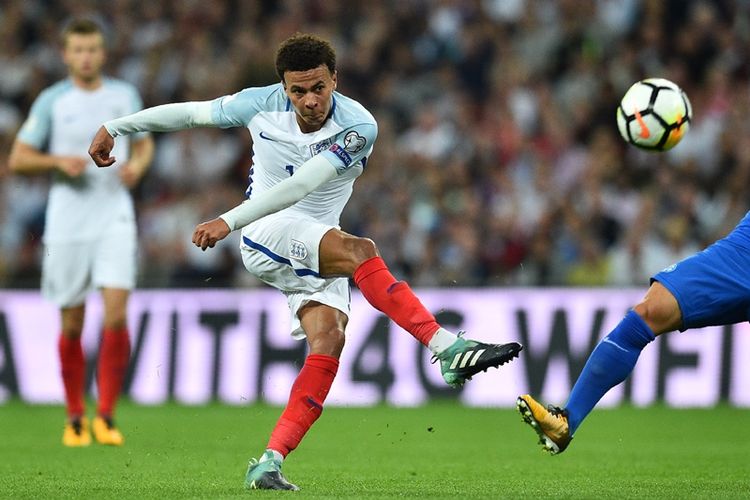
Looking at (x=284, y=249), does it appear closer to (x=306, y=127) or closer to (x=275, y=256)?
(x=275, y=256)

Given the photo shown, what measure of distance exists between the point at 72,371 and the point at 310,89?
12.2 feet

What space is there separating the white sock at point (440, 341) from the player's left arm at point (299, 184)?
2.75ft

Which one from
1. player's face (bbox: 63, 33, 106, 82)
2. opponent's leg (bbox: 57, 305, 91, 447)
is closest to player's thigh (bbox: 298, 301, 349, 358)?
opponent's leg (bbox: 57, 305, 91, 447)

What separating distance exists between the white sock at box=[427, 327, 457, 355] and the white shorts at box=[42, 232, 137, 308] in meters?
3.53

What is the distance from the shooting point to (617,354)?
605 cm

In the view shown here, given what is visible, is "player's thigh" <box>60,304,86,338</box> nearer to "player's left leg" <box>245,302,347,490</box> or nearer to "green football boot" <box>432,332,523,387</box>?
"player's left leg" <box>245,302,347,490</box>

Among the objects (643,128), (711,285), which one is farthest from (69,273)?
(711,285)

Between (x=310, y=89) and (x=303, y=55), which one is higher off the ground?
(x=303, y=55)

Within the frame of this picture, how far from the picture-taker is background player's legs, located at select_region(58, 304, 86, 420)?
29.3ft

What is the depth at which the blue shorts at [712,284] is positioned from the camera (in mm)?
5965

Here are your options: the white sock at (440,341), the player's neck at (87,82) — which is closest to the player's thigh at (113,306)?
the player's neck at (87,82)

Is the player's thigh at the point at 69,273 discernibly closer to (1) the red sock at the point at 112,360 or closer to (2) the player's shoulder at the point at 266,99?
(1) the red sock at the point at 112,360

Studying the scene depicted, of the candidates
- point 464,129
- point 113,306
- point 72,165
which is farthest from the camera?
point 464,129

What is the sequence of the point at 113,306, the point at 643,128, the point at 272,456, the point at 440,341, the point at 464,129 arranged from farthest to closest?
1. the point at 464,129
2. the point at 113,306
3. the point at 643,128
4. the point at 272,456
5. the point at 440,341
